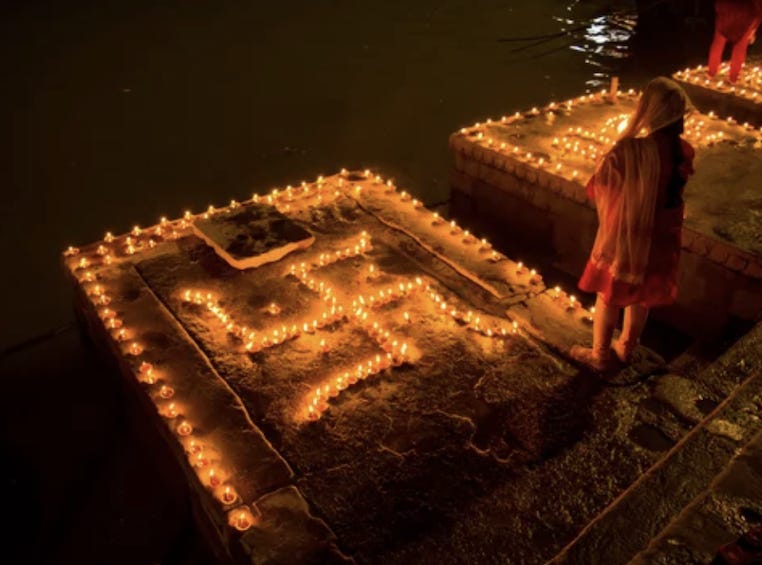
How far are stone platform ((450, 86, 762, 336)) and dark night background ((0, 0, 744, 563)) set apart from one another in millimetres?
1262

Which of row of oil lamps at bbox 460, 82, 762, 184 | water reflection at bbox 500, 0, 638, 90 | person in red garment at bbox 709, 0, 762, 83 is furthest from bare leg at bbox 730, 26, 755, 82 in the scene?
water reflection at bbox 500, 0, 638, 90

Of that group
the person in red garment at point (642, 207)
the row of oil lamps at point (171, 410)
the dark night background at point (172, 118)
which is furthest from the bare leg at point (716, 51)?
the row of oil lamps at point (171, 410)

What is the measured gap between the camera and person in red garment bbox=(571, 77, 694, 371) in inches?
132

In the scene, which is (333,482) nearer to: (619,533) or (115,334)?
(619,533)

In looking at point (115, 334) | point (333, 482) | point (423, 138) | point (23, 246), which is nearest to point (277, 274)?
point (115, 334)

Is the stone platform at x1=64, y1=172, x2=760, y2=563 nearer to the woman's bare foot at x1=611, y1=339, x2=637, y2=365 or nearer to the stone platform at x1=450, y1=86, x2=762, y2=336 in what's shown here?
the woman's bare foot at x1=611, y1=339, x2=637, y2=365

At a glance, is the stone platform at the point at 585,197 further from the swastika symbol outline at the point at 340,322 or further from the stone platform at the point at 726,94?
the swastika symbol outline at the point at 340,322

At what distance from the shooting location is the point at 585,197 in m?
5.84

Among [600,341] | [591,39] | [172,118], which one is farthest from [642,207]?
[591,39]

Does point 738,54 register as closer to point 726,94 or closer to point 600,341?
point 726,94

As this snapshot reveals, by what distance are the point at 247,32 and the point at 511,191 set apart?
9.06m

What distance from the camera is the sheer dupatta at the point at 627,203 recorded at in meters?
3.38

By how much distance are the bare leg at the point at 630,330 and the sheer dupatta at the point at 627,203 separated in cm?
36

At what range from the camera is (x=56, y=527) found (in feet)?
13.3
